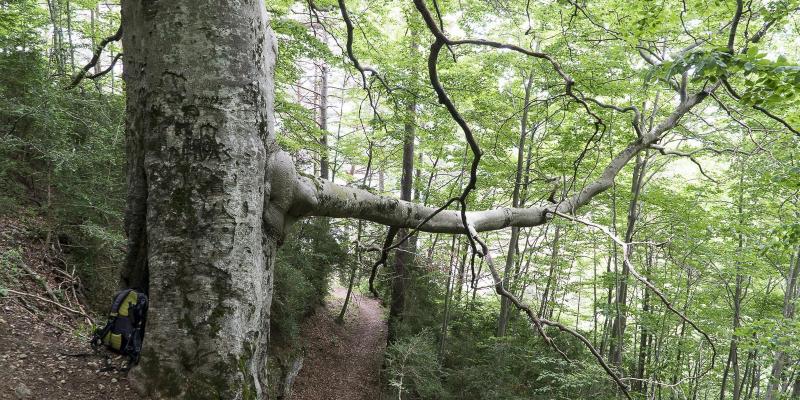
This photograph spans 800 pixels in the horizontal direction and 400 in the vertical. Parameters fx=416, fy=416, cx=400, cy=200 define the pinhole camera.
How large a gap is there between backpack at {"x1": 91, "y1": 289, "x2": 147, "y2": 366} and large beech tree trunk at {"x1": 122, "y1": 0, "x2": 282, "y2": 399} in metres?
0.16

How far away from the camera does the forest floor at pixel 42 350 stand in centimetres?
189

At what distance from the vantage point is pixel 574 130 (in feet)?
25.2

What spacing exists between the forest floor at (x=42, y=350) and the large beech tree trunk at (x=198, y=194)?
34cm

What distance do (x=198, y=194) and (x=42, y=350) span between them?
5.08 ft

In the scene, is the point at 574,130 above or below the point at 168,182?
above

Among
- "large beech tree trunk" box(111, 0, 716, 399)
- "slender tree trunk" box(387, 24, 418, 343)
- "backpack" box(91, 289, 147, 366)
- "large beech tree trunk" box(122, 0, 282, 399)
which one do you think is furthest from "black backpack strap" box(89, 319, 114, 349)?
"slender tree trunk" box(387, 24, 418, 343)

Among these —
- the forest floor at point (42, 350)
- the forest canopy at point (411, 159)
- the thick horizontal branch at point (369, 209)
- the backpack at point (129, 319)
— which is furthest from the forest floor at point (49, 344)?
the thick horizontal branch at point (369, 209)

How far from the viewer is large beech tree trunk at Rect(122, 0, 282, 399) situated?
67.6 inches

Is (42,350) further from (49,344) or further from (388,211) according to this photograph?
(388,211)

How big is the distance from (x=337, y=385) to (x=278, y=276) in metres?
3.49

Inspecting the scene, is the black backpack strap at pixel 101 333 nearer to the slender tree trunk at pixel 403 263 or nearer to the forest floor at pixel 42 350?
the forest floor at pixel 42 350

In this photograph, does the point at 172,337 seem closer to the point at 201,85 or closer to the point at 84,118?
the point at 201,85

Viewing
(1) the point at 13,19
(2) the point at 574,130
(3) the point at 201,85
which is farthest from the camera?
(2) the point at 574,130

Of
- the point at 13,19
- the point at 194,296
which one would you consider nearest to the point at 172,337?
the point at 194,296
